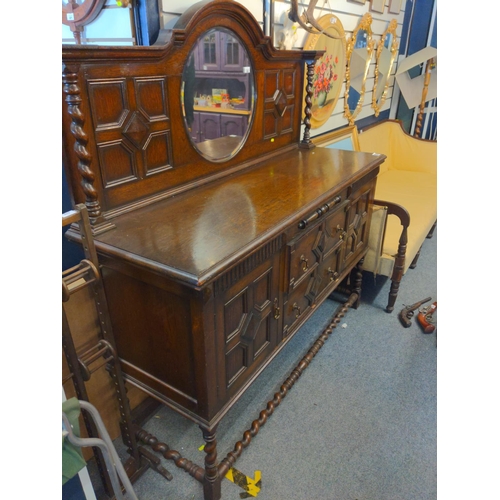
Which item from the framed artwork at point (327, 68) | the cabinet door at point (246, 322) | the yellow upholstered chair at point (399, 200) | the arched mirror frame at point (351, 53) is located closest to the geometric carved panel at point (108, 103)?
the cabinet door at point (246, 322)

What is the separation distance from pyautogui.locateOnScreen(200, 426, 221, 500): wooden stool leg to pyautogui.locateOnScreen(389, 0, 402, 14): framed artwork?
408 cm

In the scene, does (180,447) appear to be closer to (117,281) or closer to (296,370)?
(296,370)

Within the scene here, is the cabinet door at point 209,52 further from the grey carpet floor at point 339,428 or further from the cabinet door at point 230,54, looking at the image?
the grey carpet floor at point 339,428

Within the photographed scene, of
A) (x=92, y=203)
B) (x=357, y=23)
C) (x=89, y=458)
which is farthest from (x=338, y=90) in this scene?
(x=89, y=458)

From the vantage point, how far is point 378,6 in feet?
11.4

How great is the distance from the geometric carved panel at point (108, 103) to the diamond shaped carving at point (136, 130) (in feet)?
0.11

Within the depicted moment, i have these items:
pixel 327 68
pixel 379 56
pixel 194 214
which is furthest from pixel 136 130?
pixel 379 56

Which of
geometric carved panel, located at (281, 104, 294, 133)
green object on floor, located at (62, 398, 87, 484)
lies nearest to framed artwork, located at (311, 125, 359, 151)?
geometric carved panel, located at (281, 104, 294, 133)

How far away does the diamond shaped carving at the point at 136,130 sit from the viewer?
1354 millimetres

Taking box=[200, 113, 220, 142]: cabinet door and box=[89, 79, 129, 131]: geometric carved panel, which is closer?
box=[89, 79, 129, 131]: geometric carved panel

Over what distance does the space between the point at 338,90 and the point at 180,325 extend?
2639 mm

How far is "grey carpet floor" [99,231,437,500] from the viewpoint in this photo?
1.73 metres

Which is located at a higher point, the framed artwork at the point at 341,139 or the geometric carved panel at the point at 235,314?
the framed artwork at the point at 341,139

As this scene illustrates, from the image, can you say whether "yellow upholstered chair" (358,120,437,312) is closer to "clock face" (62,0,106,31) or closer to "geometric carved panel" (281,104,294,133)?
"geometric carved panel" (281,104,294,133)
